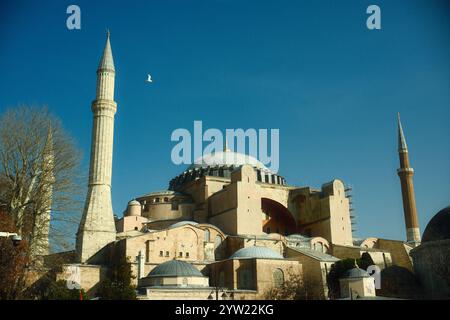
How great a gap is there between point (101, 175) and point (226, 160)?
12186 millimetres

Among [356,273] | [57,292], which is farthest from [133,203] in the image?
[356,273]

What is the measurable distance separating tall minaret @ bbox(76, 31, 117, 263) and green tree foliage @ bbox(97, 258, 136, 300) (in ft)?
5.64

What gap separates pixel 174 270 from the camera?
886 inches

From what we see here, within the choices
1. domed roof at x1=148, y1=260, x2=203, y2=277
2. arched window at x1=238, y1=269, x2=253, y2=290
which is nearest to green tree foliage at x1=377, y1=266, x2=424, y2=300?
arched window at x1=238, y1=269, x2=253, y2=290

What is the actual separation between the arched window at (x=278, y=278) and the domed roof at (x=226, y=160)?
13377mm

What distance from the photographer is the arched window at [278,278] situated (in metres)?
24.1

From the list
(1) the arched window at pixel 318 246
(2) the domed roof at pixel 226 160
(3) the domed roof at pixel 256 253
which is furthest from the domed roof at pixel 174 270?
(2) the domed roof at pixel 226 160

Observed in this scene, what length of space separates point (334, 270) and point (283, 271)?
264 centimetres

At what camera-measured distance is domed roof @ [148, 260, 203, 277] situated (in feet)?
73.5

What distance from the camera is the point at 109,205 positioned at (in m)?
26.4

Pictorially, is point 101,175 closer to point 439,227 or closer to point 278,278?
point 278,278

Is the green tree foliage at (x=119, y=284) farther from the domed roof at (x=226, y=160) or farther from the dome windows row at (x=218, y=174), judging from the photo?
the domed roof at (x=226, y=160)

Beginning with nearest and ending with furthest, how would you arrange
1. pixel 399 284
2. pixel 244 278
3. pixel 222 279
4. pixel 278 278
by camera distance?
pixel 244 278 → pixel 278 278 → pixel 222 279 → pixel 399 284

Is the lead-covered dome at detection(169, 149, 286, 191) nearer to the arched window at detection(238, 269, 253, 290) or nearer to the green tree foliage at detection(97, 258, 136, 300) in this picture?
the arched window at detection(238, 269, 253, 290)
